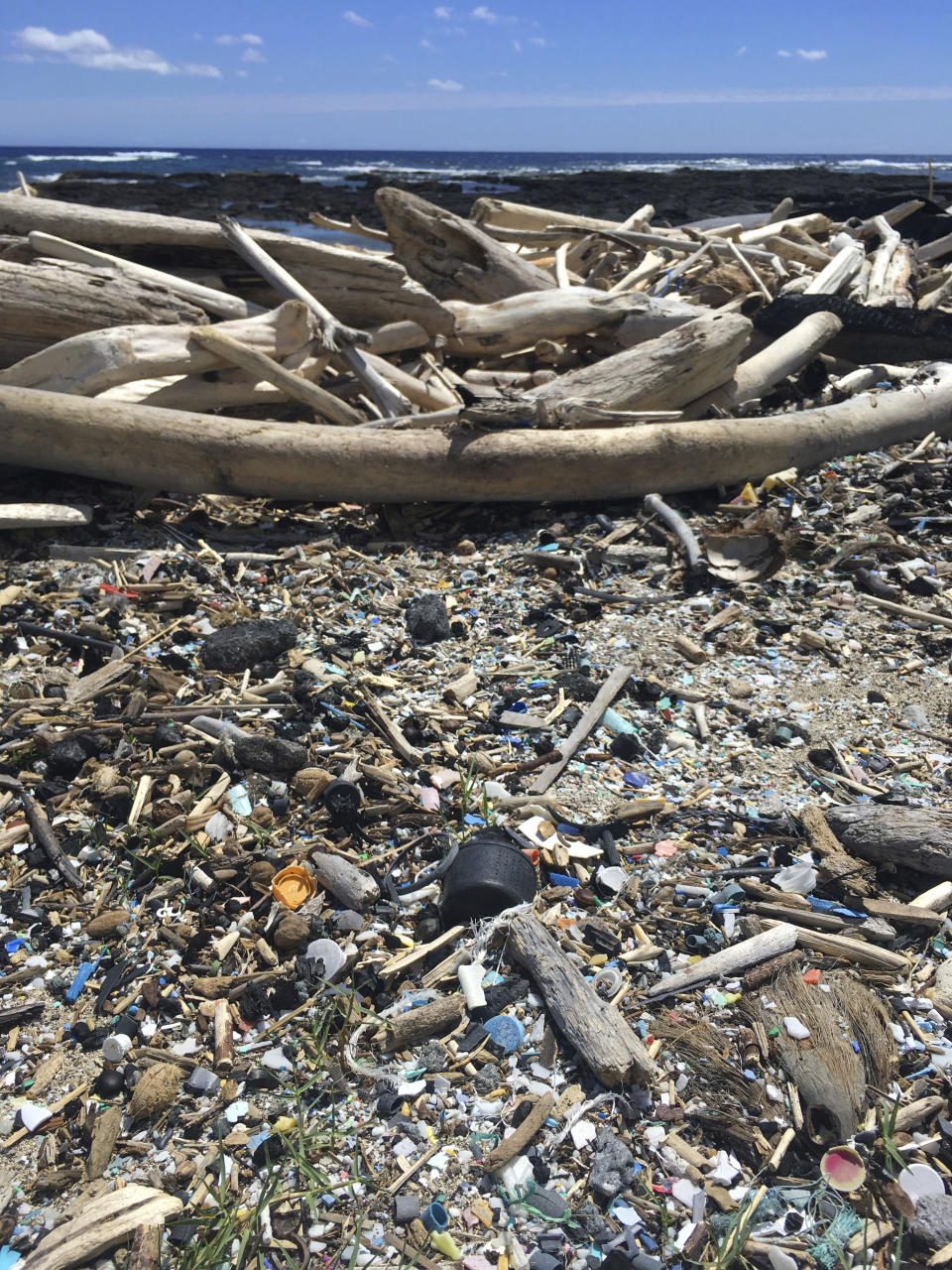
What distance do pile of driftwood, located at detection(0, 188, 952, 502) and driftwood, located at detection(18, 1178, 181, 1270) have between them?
3963 mm

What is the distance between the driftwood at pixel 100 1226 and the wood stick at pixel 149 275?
Answer: 5.79m

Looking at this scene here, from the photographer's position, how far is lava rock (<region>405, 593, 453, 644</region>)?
4.33 meters

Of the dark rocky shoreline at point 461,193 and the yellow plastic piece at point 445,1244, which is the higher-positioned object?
the dark rocky shoreline at point 461,193

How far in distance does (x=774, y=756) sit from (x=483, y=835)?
52.2 inches

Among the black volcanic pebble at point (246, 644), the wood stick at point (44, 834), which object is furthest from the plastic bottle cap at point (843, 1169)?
the black volcanic pebble at point (246, 644)

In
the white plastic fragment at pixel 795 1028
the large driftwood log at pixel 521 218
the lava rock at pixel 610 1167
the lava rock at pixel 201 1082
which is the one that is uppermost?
the large driftwood log at pixel 521 218

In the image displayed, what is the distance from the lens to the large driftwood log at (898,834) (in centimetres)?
291

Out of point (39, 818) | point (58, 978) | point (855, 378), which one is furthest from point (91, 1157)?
point (855, 378)

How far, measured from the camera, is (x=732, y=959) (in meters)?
2.62

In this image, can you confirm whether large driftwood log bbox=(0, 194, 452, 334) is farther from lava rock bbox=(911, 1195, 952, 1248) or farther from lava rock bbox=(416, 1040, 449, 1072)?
lava rock bbox=(911, 1195, 952, 1248)

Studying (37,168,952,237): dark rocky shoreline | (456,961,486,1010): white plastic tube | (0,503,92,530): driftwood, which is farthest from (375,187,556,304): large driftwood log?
(37,168,952,237): dark rocky shoreline

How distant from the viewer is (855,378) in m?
7.21

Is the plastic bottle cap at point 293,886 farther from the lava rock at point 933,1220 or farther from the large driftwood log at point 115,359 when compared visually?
the large driftwood log at point 115,359

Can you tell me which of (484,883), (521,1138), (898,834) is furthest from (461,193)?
(521,1138)
